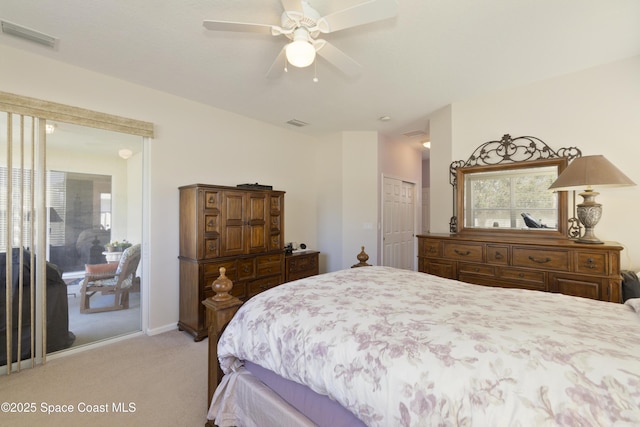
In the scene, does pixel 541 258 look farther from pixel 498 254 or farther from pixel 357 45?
pixel 357 45

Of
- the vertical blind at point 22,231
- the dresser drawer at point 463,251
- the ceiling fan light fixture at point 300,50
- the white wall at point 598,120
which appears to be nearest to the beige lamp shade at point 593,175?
the white wall at point 598,120

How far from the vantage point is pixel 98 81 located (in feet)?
9.18

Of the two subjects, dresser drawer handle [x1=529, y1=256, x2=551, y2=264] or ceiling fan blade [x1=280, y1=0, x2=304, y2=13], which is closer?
ceiling fan blade [x1=280, y1=0, x2=304, y2=13]

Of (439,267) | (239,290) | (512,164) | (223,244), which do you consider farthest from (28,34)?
(512,164)

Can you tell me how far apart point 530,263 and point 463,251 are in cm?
56

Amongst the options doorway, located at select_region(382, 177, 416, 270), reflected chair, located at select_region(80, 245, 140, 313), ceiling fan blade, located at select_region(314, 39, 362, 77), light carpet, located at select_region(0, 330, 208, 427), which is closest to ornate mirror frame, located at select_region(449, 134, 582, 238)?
doorway, located at select_region(382, 177, 416, 270)

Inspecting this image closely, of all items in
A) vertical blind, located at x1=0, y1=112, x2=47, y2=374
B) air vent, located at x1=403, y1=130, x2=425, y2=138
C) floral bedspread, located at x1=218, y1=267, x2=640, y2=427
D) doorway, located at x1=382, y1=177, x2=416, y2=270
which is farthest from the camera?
doorway, located at x1=382, y1=177, x2=416, y2=270

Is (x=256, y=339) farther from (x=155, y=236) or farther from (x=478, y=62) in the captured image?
(x=478, y=62)

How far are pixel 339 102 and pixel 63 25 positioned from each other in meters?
2.55

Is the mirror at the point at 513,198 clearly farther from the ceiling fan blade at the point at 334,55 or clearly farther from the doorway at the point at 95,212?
the doorway at the point at 95,212

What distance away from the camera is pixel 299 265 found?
4.17m

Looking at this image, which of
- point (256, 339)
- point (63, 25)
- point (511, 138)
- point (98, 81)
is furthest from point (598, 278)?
point (98, 81)

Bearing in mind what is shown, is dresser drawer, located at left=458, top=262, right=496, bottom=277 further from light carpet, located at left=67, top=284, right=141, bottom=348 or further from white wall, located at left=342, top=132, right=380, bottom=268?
light carpet, located at left=67, top=284, right=141, bottom=348

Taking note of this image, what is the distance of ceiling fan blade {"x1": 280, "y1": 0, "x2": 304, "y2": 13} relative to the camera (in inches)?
64.2
